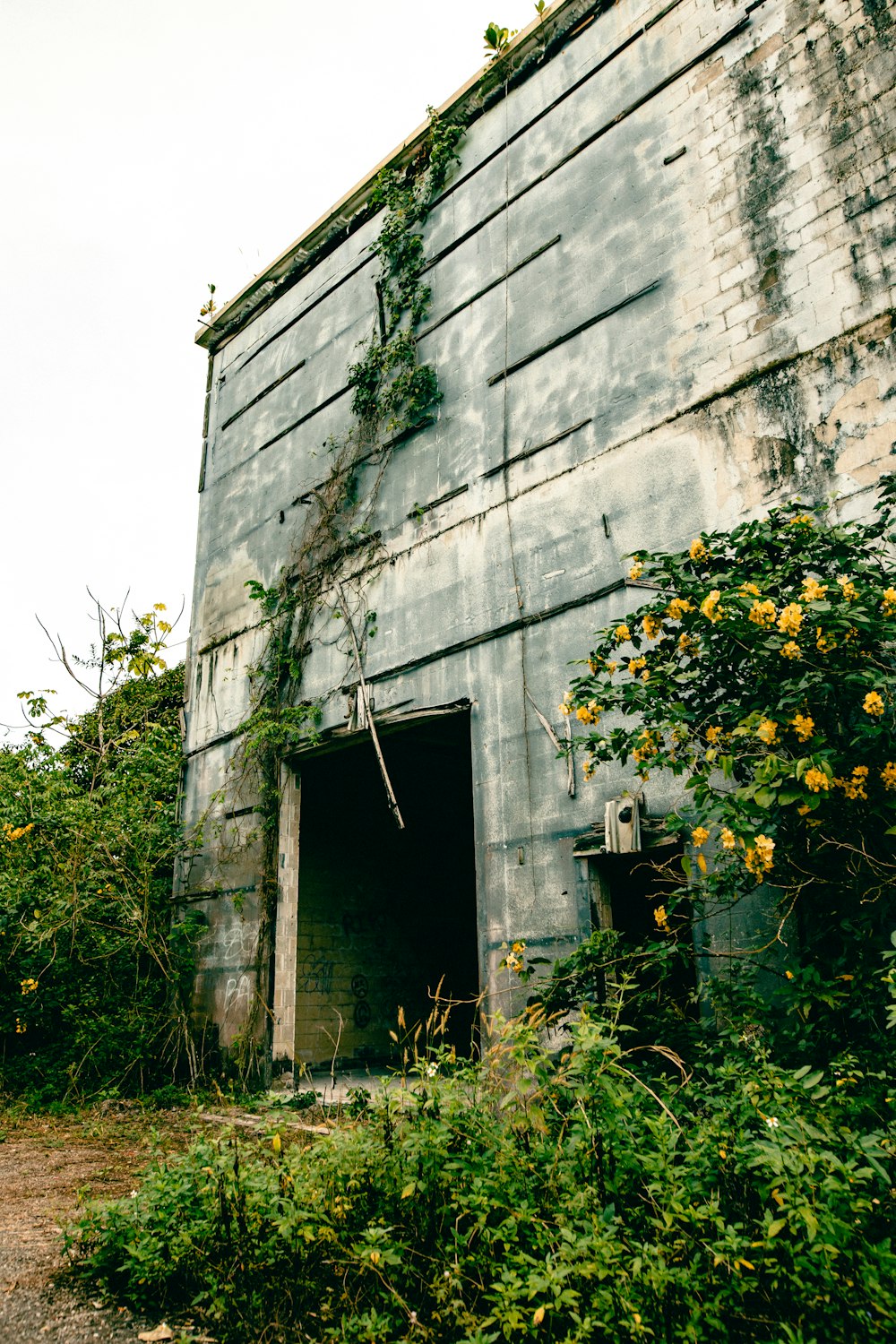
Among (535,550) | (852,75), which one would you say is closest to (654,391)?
(535,550)

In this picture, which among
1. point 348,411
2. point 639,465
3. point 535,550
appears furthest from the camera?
point 348,411

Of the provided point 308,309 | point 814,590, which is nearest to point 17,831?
point 308,309

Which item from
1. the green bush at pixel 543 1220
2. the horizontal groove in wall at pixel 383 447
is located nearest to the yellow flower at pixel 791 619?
the green bush at pixel 543 1220

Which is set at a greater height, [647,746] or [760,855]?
[647,746]

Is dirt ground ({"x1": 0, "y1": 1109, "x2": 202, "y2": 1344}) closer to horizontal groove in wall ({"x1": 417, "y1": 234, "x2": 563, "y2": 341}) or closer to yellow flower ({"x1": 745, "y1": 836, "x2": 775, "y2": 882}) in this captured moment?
yellow flower ({"x1": 745, "y1": 836, "x2": 775, "y2": 882})

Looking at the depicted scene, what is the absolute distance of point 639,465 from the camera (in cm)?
652

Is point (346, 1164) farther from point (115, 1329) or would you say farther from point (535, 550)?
point (535, 550)

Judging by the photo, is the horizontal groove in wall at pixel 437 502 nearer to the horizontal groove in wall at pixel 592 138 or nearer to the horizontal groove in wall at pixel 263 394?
the horizontal groove in wall at pixel 592 138

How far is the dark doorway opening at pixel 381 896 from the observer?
9.57m

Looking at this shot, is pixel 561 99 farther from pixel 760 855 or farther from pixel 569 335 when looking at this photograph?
pixel 760 855

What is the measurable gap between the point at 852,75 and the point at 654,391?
2327 millimetres

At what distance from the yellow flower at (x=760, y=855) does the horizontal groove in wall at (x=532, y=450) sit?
406 centimetres

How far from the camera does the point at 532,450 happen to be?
24.2 feet

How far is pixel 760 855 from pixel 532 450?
172 inches
